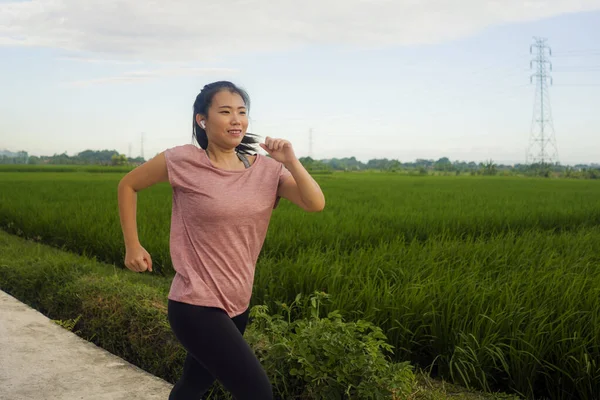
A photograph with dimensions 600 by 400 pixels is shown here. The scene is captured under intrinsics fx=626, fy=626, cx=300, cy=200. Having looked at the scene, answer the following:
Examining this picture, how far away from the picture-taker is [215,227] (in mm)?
1920

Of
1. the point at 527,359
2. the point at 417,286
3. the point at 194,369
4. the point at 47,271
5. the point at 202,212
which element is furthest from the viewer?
the point at 47,271

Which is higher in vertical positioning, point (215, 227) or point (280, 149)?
point (280, 149)

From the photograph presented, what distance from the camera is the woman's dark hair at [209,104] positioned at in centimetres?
204

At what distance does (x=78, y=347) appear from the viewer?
3.68 meters

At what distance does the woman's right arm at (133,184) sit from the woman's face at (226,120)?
194 mm

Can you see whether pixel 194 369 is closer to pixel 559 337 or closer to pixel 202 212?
pixel 202 212

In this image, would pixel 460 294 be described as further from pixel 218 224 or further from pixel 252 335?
pixel 218 224

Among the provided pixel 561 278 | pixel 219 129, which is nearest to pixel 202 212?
pixel 219 129

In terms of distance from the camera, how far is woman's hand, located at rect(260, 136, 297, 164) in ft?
6.29

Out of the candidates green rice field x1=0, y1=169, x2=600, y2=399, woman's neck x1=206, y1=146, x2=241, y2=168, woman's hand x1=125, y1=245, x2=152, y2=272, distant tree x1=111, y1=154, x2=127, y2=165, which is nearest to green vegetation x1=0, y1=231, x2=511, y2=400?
green rice field x1=0, y1=169, x2=600, y2=399

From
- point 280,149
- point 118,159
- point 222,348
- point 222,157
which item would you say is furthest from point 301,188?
point 118,159

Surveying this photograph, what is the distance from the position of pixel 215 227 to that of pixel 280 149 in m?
0.31

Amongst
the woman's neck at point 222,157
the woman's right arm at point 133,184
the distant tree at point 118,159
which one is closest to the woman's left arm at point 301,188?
the woman's neck at point 222,157

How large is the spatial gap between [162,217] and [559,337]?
6279 mm
